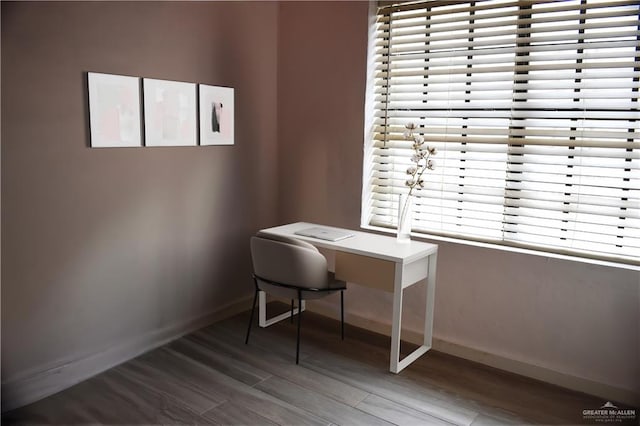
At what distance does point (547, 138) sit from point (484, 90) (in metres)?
0.45

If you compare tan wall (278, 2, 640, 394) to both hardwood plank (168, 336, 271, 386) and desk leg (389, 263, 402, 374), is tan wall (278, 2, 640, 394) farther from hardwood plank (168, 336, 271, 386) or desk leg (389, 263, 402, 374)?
hardwood plank (168, 336, 271, 386)

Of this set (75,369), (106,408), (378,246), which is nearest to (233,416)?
(106,408)

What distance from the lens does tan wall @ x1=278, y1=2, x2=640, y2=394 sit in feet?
8.91

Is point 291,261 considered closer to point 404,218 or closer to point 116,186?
point 404,218

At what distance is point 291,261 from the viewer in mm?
2936

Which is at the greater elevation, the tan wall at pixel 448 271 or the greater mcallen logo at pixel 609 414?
the tan wall at pixel 448 271

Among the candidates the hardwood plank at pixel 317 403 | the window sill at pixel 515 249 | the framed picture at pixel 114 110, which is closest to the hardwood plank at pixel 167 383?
the hardwood plank at pixel 317 403

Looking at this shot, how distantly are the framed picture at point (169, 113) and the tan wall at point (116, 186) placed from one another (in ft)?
0.20

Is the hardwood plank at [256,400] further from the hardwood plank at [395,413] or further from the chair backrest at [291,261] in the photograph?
the chair backrest at [291,261]

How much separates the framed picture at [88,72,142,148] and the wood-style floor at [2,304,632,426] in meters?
1.28

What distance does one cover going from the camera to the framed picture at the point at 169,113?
296 cm

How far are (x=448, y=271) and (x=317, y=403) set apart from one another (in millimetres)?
1178

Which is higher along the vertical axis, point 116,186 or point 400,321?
point 116,186

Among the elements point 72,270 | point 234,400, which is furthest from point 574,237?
point 72,270
